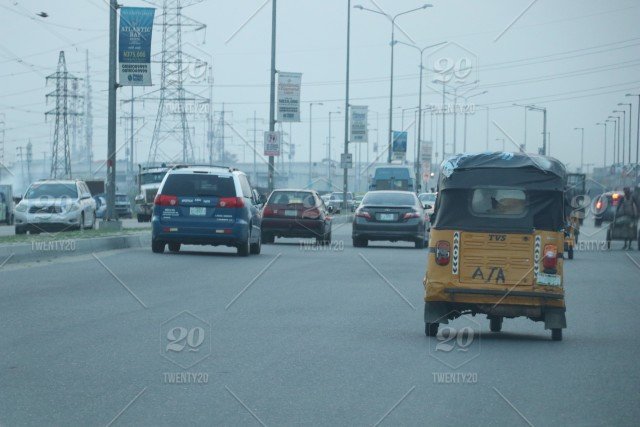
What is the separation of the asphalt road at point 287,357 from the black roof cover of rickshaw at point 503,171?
67.6 inches

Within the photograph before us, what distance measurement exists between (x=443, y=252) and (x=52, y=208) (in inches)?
989

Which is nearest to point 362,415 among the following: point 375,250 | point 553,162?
point 553,162

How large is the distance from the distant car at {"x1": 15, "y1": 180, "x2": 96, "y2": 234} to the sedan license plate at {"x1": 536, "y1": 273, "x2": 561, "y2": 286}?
83.0ft

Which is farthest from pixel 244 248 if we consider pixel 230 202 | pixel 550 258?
pixel 550 258

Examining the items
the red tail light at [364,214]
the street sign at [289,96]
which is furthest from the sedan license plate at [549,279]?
the street sign at [289,96]

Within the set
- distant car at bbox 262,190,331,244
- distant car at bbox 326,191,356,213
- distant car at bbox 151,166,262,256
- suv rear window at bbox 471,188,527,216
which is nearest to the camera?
suv rear window at bbox 471,188,527,216

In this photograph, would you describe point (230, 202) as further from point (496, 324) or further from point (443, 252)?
point (443, 252)

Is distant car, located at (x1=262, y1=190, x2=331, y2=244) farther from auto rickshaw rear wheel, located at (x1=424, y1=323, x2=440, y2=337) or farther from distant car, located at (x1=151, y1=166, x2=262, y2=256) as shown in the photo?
auto rickshaw rear wheel, located at (x1=424, y1=323, x2=440, y2=337)

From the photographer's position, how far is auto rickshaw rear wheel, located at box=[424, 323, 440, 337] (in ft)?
43.5

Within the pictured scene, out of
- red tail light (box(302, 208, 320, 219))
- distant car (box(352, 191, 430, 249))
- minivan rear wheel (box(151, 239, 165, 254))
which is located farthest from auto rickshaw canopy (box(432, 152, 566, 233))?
red tail light (box(302, 208, 320, 219))

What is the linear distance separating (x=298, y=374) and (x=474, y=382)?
4.83 ft

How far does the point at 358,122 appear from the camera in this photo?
225ft

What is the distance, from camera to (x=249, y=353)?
11.6 metres

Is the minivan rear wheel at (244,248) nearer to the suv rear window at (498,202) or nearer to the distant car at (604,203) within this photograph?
the suv rear window at (498,202)
